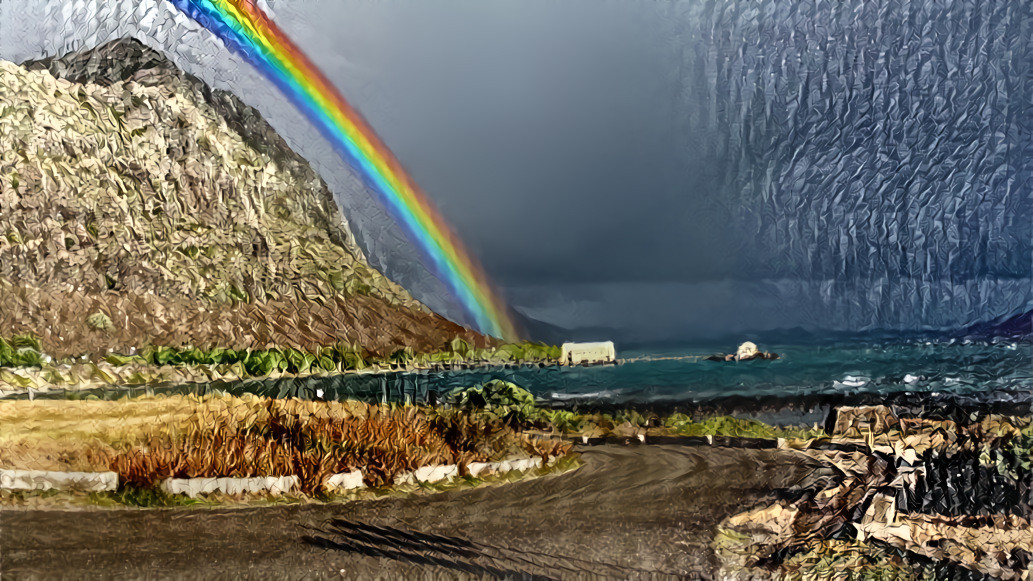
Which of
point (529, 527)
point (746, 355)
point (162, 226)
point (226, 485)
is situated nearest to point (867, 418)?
point (746, 355)

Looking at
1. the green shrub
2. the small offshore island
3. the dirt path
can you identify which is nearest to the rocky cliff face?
the small offshore island

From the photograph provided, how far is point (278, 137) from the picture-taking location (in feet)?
7.84

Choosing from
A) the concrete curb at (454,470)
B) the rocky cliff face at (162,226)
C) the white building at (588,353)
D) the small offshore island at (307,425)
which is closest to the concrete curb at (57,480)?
the small offshore island at (307,425)

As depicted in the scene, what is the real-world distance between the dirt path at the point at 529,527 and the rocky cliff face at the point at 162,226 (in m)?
0.55

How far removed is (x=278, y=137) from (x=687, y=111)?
1.37m

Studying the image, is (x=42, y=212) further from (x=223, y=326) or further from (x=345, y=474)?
(x=345, y=474)

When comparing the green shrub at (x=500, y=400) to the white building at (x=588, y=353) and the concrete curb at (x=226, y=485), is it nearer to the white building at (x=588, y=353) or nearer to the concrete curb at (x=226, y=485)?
the white building at (x=588, y=353)

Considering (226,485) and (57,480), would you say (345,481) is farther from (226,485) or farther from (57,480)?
(57,480)

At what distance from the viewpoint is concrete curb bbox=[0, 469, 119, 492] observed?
2309 mm

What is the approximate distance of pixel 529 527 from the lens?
226 centimetres

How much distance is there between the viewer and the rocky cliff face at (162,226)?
2342 millimetres

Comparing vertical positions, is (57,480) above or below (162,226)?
below

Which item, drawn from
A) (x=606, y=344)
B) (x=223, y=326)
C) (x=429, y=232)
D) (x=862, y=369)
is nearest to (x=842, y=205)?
(x=862, y=369)

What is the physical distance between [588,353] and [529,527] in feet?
1.94
